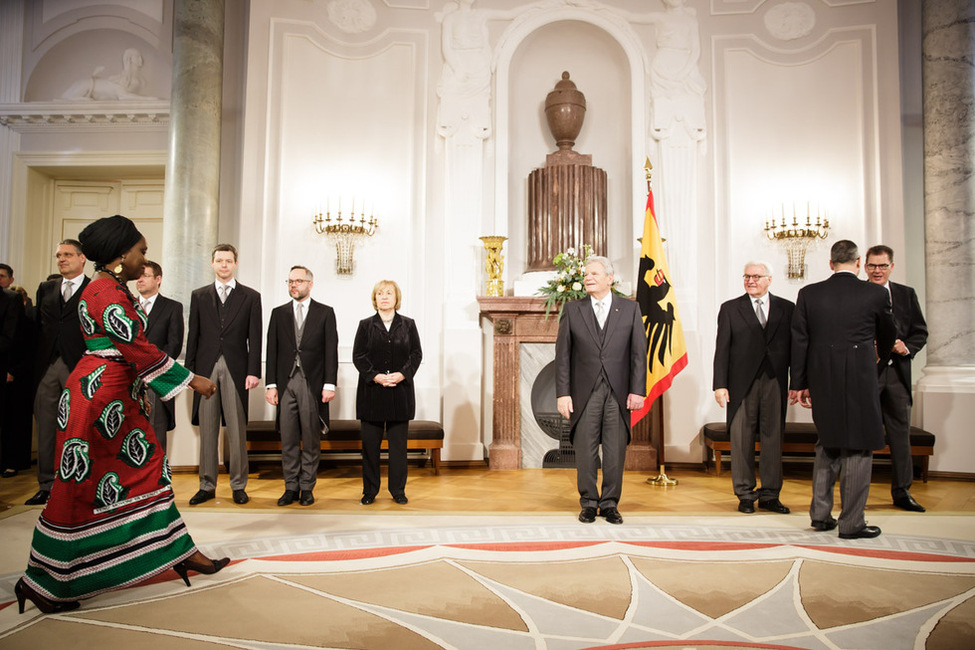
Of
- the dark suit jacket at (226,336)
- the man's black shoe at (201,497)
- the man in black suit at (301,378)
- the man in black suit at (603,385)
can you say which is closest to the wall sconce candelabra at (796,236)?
the man in black suit at (603,385)

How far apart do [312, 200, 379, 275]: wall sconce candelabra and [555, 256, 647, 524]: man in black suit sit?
3.13 metres

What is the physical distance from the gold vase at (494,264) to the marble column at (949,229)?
3817mm

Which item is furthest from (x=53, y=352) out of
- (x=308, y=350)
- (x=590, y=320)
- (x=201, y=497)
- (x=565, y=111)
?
(x=565, y=111)

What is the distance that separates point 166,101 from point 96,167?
3.72 feet

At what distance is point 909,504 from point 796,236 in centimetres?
287

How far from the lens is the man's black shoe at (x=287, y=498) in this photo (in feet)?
15.0

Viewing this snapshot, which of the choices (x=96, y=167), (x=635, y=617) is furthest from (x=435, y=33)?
(x=635, y=617)

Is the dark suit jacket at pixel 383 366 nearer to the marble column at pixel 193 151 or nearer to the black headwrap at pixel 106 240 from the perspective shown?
the black headwrap at pixel 106 240

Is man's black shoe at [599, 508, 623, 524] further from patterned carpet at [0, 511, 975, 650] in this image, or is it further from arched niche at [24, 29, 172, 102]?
arched niche at [24, 29, 172, 102]

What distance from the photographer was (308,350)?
4715 millimetres

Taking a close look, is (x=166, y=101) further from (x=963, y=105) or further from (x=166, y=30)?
(x=963, y=105)

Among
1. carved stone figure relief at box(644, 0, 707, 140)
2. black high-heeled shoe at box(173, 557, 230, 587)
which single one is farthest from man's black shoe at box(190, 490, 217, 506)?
carved stone figure relief at box(644, 0, 707, 140)

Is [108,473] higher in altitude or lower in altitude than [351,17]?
lower

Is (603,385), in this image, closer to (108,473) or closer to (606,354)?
(606,354)
